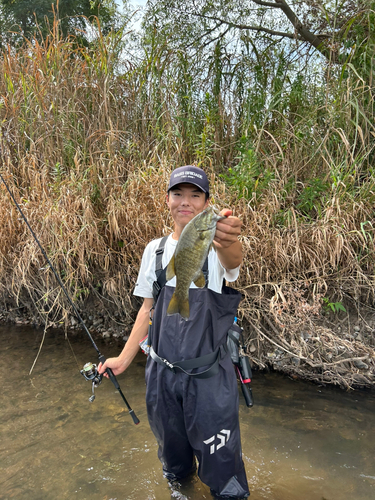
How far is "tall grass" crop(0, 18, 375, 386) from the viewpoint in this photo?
142 inches

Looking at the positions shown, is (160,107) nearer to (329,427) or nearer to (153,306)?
(153,306)

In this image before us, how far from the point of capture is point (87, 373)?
2355 mm

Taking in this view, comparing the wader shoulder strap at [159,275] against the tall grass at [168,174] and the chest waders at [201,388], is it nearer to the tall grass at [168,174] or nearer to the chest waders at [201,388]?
the chest waders at [201,388]

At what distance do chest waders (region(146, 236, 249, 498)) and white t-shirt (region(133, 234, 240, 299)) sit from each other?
0.22 feet

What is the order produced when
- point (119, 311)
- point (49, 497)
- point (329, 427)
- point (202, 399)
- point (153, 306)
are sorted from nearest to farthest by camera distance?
point (202, 399), point (153, 306), point (49, 497), point (329, 427), point (119, 311)

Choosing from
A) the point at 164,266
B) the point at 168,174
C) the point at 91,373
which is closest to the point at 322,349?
the point at 164,266

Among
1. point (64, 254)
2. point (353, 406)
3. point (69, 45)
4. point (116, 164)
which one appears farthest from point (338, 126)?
point (69, 45)

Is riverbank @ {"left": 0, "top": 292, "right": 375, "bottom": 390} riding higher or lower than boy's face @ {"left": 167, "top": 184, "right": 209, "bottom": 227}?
lower

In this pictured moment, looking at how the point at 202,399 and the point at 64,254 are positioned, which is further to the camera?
the point at 64,254

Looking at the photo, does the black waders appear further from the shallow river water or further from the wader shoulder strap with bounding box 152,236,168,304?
the shallow river water

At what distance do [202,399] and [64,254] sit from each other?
9.73 feet

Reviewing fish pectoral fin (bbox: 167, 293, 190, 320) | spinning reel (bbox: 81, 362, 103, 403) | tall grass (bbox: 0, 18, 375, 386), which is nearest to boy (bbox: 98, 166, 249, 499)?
fish pectoral fin (bbox: 167, 293, 190, 320)

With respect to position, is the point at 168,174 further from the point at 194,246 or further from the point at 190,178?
the point at 194,246

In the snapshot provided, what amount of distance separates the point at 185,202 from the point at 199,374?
986 mm
